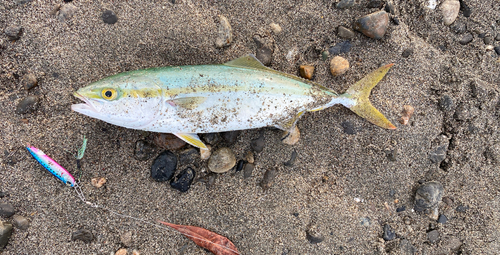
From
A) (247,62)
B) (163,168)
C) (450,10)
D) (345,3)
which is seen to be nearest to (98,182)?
(163,168)

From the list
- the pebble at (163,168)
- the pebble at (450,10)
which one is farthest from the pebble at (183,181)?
the pebble at (450,10)

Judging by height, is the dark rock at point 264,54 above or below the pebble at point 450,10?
below

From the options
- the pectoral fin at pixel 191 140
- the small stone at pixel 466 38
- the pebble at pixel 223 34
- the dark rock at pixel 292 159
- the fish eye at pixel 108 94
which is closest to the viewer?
the fish eye at pixel 108 94

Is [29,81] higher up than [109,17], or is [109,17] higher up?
[109,17]

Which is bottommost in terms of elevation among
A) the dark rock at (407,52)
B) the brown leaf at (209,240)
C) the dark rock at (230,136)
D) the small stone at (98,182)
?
the brown leaf at (209,240)

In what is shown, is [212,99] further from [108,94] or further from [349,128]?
[349,128]

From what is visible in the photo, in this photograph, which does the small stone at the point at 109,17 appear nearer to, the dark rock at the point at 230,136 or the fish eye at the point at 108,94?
the fish eye at the point at 108,94

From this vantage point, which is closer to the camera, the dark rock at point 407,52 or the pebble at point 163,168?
the pebble at point 163,168
